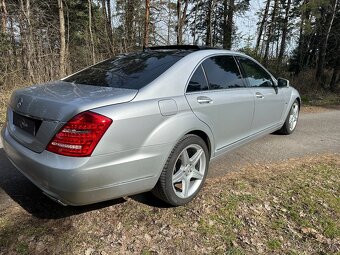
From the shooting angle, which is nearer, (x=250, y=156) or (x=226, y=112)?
(x=226, y=112)

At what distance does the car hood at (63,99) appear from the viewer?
2508 millimetres

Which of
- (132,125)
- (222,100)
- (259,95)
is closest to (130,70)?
(132,125)

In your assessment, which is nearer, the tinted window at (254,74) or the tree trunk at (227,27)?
the tinted window at (254,74)

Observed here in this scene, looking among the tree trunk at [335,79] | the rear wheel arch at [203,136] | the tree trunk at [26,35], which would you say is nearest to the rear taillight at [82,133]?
the rear wheel arch at [203,136]

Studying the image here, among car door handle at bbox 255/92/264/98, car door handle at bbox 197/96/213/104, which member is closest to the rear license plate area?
car door handle at bbox 197/96/213/104

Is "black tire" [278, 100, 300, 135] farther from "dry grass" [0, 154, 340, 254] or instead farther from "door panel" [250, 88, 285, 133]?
"dry grass" [0, 154, 340, 254]

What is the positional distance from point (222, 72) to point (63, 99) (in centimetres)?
206

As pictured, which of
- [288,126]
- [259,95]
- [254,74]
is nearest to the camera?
[259,95]

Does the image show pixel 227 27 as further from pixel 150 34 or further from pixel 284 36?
pixel 150 34

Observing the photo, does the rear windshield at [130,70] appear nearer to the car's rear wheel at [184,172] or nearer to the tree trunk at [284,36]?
the car's rear wheel at [184,172]

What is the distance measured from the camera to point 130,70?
339cm

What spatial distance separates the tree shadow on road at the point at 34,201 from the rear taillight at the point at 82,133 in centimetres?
96

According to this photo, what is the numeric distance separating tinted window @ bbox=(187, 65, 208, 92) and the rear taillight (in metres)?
1.17

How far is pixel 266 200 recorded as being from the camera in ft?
11.4
